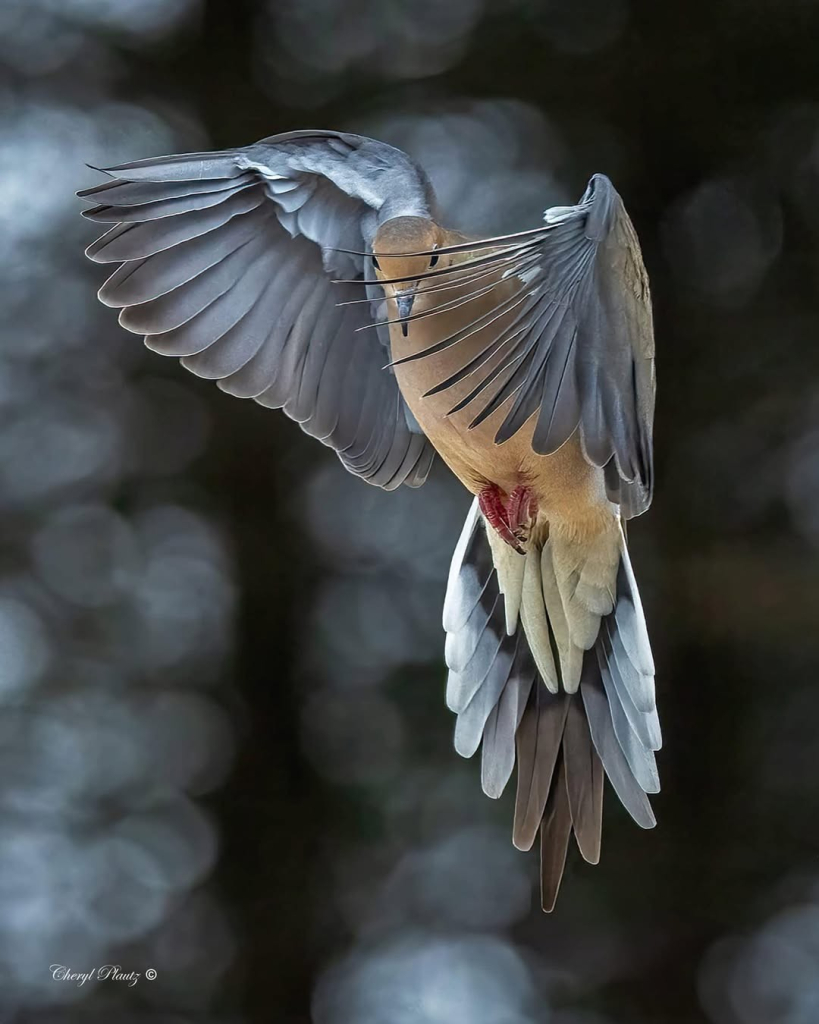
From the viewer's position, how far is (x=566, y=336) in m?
0.92

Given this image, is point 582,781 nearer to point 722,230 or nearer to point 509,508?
point 509,508

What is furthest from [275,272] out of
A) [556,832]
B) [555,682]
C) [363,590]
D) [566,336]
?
[363,590]

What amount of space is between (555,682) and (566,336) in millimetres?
448

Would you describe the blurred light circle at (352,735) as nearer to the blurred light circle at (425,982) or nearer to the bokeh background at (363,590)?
the bokeh background at (363,590)

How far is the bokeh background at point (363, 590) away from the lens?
70.6 inches

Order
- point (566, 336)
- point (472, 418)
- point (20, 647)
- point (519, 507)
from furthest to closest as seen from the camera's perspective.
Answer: point (20, 647)
point (519, 507)
point (472, 418)
point (566, 336)

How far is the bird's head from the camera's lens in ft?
3.10

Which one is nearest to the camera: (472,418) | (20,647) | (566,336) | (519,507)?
(566,336)

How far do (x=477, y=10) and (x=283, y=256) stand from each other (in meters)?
0.90

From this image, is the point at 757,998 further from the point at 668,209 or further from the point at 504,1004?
the point at 668,209

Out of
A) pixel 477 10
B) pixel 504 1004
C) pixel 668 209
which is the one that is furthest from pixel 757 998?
pixel 477 10

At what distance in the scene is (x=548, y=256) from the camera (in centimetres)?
88

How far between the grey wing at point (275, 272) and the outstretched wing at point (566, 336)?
157 mm

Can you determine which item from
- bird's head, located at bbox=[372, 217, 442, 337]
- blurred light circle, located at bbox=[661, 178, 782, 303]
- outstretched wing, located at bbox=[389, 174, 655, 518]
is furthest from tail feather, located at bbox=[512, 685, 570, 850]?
blurred light circle, located at bbox=[661, 178, 782, 303]
